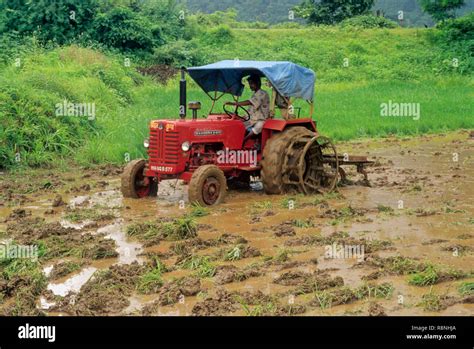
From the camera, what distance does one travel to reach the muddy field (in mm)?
6676

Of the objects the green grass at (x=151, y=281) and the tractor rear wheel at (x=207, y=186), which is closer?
the green grass at (x=151, y=281)

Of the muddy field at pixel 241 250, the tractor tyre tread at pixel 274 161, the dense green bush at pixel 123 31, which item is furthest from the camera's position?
the dense green bush at pixel 123 31

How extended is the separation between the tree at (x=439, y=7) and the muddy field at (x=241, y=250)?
26.2m

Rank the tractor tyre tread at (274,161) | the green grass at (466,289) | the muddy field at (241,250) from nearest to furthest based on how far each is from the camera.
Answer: the muddy field at (241,250) < the green grass at (466,289) < the tractor tyre tread at (274,161)

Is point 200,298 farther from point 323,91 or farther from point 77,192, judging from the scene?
point 323,91

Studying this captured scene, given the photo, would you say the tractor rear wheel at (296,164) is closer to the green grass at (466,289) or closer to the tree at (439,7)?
the green grass at (466,289)

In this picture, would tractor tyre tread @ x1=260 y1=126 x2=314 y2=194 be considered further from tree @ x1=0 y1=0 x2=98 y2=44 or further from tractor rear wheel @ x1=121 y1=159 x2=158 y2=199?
tree @ x1=0 y1=0 x2=98 y2=44

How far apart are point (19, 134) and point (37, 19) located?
13029 millimetres

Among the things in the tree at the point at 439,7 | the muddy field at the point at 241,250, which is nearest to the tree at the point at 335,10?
the tree at the point at 439,7

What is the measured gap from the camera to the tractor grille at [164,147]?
10.9 metres

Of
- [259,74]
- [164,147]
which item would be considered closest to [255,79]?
[259,74]

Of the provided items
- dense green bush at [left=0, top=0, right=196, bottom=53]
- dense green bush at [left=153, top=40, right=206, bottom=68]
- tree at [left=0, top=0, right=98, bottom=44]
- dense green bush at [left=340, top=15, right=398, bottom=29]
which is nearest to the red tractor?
dense green bush at [left=0, top=0, right=196, bottom=53]

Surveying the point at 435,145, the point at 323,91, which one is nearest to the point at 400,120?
the point at 435,145

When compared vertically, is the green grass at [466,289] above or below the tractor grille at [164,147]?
below
